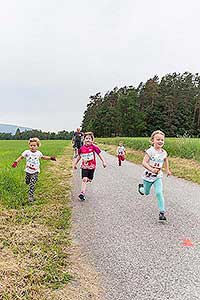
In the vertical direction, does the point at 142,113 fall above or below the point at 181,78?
below

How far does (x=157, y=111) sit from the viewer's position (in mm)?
84750

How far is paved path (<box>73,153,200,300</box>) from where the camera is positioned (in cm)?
399

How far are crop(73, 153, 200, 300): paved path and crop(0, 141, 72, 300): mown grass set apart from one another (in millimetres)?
359

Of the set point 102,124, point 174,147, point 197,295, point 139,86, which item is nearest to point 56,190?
point 197,295

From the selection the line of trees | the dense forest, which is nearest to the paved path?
the dense forest

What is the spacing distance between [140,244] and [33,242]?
1.54 m

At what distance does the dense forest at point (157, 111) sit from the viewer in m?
81.8

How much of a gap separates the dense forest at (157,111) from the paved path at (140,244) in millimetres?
68548

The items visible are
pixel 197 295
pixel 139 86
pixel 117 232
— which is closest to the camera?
pixel 197 295

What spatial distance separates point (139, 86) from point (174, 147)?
263ft

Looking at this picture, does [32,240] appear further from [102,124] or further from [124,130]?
[102,124]

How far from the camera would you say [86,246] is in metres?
5.38

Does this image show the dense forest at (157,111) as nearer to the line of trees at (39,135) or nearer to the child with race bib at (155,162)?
the line of trees at (39,135)

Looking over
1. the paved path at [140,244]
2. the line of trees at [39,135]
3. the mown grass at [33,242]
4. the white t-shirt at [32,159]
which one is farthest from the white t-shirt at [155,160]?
the line of trees at [39,135]
